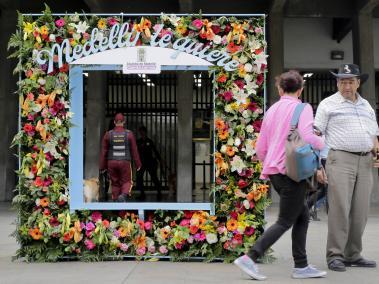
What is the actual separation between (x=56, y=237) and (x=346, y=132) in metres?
3.29

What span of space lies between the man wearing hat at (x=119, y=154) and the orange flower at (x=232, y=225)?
9.65ft

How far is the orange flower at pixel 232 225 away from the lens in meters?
6.28

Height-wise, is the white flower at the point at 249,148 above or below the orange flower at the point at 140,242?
above

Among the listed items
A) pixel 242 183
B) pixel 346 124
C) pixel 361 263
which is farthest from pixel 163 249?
pixel 346 124

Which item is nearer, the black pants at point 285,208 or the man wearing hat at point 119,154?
the black pants at point 285,208

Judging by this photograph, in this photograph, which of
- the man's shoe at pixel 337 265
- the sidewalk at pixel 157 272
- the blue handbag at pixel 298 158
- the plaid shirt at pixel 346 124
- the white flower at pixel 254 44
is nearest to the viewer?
the blue handbag at pixel 298 158

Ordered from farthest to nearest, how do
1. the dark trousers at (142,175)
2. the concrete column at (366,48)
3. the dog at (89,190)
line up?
→ 1. the dark trousers at (142,175)
2. the concrete column at (366,48)
3. the dog at (89,190)

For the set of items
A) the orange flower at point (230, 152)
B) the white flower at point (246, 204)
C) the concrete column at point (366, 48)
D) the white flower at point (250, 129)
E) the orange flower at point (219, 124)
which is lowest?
the white flower at point (246, 204)

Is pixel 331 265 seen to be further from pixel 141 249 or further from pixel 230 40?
pixel 230 40

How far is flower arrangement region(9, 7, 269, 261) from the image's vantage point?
6293mm

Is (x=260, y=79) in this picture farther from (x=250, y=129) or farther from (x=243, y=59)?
(x=250, y=129)

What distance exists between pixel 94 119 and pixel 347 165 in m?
9.64

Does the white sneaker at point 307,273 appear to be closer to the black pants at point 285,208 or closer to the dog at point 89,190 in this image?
the black pants at point 285,208

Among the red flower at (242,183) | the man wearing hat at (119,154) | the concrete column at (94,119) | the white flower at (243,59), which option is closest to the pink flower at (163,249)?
the red flower at (242,183)
